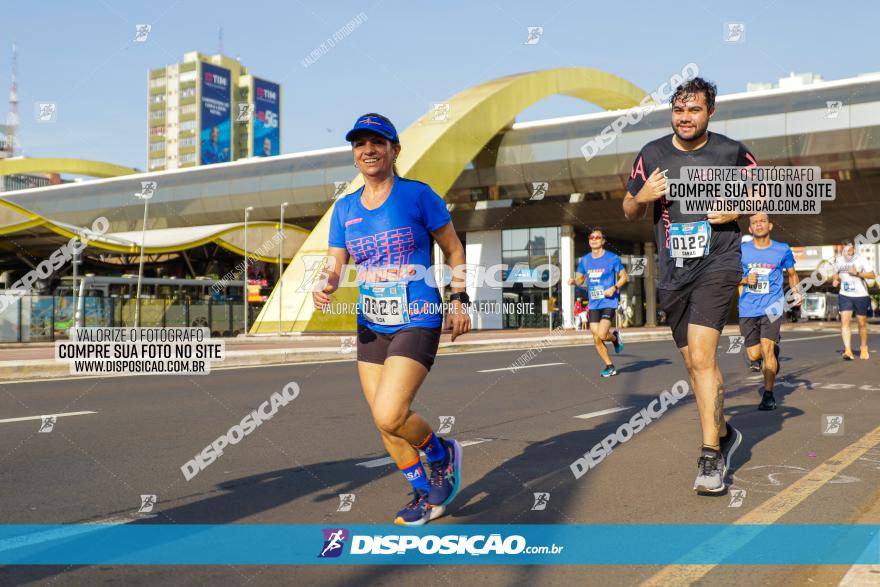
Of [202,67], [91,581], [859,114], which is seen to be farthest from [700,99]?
[202,67]

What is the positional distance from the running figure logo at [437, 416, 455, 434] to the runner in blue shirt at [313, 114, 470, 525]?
2697 millimetres

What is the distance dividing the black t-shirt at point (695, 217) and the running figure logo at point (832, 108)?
1179 inches

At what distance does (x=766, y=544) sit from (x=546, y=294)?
4153 cm

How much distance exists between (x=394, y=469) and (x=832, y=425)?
3721 millimetres

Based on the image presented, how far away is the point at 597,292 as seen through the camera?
1154 cm

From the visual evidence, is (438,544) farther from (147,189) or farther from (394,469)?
(147,189)

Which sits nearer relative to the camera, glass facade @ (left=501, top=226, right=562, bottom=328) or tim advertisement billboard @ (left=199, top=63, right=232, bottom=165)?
glass facade @ (left=501, top=226, right=562, bottom=328)

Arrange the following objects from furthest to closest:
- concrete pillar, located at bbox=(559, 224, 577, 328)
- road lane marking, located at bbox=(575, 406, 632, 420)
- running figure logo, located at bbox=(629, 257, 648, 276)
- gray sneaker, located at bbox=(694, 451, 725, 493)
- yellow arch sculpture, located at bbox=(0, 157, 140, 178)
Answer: yellow arch sculpture, located at bbox=(0, 157, 140, 178) → running figure logo, located at bbox=(629, 257, 648, 276) → concrete pillar, located at bbox=(559, 224, 577, 328) → road lane marking, located at bbox=(575, 406, 632, 420) → gray sneaker, located at bbox=(694, 451, 725, 493)

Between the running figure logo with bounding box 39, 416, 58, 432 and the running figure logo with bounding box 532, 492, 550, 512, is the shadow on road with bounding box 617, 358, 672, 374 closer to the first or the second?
the running figure logo with bounding box 39, 416, 58, 432

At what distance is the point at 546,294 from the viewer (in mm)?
44562

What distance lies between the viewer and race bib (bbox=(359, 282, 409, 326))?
3.77 metres

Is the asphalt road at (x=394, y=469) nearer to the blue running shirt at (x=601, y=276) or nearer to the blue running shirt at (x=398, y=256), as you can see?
the blue running shirt at (x=398, y=256)

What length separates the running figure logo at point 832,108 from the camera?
3072 cm

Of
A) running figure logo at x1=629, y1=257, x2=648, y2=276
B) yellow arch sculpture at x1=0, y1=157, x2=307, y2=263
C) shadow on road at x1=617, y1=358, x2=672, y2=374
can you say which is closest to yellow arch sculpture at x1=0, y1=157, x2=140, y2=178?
yellow arch sculpture at x1=0, y1=157, x2=307, y2=263
